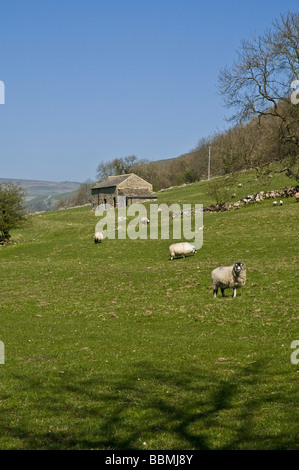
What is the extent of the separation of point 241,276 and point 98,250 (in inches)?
1073

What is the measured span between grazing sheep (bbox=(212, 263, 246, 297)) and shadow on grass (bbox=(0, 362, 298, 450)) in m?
11.4

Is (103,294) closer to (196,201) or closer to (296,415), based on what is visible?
(296,415)

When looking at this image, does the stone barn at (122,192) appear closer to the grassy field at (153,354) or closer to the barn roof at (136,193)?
the barn roof at (136,193)

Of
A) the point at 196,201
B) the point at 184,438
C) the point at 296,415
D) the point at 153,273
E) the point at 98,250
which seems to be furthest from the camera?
the point at 196,201

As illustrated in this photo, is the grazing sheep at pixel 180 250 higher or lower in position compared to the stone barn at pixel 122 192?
lower

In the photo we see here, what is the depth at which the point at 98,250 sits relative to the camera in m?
50.2

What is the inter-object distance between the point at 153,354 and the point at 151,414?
5.96 metres

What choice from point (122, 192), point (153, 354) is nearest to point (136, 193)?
point (122, 192)

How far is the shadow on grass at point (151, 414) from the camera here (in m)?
9.24

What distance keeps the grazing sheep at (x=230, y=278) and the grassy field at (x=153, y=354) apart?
35.6 inches

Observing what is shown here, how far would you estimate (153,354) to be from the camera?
16.7 metres

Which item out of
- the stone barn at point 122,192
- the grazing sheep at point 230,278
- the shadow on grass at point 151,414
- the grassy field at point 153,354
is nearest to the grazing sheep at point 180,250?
the grassy field at point 153,354

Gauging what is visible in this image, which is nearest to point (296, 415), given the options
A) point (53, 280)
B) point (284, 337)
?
point (284, 337)

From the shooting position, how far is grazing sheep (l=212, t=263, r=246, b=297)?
25.2 meters
